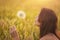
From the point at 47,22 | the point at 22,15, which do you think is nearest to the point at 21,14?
Answer: the point at 22,15

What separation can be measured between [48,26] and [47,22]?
1.8 inches

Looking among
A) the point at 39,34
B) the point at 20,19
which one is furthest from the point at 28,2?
the point at 39,34

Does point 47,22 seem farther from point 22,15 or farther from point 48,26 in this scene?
point 22,15

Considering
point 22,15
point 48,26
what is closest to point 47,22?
point 48,26

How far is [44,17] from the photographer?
5.92 ft

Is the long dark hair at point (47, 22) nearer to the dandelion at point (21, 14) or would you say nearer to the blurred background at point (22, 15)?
the blurred background at point (22, 15)

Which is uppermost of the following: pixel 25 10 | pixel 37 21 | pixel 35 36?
pixel 25 10

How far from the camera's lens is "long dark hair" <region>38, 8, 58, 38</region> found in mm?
1787

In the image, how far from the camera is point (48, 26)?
1787 millimetres

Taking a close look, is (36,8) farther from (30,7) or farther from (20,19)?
(20,19)

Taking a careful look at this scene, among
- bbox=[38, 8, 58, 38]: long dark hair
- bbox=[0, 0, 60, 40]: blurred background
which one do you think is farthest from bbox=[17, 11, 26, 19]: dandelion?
bbox=[38, 8, 58, 38]: long dark hair

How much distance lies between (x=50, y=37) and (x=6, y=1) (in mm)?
655

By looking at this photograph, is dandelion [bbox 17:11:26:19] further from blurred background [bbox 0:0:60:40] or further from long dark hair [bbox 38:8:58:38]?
long dark hair [bbox 38:8:58:38]

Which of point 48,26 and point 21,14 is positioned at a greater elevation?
point 21,14
